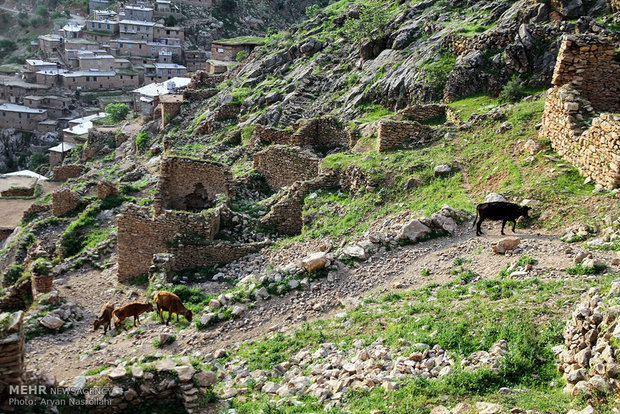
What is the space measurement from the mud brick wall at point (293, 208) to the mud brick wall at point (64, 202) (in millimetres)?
13101

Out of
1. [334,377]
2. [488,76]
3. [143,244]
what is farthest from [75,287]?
[488,76]

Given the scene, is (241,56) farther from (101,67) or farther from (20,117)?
(101,67)

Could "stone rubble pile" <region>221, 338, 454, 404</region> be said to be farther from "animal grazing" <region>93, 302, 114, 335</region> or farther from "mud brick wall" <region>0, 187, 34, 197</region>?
"mud brick wall" <region>0, 187, 34, 197</region>

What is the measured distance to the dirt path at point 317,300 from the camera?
37.0 feet

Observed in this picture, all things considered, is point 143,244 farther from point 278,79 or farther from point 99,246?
point 278,79

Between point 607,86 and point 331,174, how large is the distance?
8.48 metres

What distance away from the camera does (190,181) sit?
20.7 m

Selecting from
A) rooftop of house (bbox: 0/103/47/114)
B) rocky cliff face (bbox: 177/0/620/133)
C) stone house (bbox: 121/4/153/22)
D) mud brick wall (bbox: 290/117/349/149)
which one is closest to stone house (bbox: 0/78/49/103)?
rooftop of house (bbox: 0/103/47/114)

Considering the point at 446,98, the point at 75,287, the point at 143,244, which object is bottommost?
the point at 75,287

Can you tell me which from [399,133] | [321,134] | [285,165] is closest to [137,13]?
[321,134]

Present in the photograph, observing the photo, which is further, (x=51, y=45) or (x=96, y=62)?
(x=51, y=45)

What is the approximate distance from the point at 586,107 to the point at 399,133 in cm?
643

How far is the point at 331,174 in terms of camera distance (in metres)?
18.5

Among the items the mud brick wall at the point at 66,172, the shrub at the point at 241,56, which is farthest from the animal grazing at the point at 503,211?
the shrub at the point at 241,56
